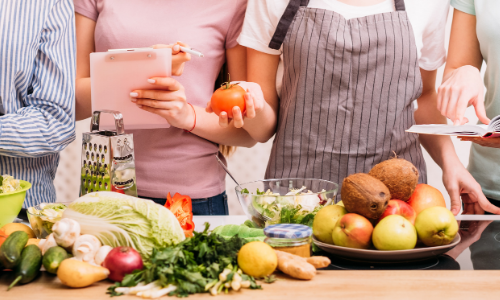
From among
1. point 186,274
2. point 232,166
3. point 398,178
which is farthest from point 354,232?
point 232,166

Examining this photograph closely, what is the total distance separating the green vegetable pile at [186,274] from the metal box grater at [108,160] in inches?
13.9

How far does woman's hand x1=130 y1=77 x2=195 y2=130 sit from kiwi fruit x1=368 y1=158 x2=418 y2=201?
0.65 meters

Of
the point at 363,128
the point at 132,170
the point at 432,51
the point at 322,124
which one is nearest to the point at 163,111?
the point at 132,170

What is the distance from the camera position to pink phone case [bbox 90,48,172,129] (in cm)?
130

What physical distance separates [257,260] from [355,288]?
0.66 feet

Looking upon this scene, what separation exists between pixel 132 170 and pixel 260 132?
598 mm

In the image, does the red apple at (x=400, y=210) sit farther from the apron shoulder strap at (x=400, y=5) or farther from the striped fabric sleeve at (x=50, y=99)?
the striped fabric sleeve at (x=50, y=99)

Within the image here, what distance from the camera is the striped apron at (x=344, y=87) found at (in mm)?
1599

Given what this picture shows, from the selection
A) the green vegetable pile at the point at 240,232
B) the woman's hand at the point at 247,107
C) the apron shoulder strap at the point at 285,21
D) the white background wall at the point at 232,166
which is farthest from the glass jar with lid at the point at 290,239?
the white background wall at the point at 232,166

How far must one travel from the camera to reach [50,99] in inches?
61.6

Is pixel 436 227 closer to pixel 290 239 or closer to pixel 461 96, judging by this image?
pixel 290 239

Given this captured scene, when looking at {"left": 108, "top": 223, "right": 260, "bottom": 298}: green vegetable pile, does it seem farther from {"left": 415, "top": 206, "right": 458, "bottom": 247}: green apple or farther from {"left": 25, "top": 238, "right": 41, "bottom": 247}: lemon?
{"left": 415, "top": 206, "right": 458, "bottom": 247}: green apple

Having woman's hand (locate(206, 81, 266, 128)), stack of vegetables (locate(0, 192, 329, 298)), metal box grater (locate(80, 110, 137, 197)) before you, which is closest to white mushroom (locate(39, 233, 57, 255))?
stack of vegetables (locate(0, 192, 329, 298))

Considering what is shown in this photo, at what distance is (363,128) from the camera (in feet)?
5.38
